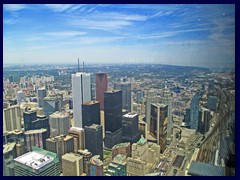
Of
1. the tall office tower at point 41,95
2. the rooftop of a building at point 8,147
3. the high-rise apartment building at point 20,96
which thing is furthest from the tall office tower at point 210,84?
the rooftop of a building at point 8,147

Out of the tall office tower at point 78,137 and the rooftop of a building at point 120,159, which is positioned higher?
the tall office tower at point 78,137

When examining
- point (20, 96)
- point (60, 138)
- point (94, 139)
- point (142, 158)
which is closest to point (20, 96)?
point (20, 96)

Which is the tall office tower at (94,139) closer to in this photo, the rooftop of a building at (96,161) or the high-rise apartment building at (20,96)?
the rooftop of a building at (96,161)

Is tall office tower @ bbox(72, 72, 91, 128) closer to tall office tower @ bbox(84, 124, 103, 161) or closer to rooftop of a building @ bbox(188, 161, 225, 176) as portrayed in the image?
tall office tower @ bbox(84, 124, 103, 161)

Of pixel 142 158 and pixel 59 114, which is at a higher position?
pixel 59 114

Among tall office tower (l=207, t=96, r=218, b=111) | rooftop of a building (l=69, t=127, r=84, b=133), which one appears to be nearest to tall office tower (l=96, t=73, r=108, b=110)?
rooftop of a building (l=69, t=127, r=84, b=133)

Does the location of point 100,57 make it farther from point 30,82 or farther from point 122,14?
point 30,82

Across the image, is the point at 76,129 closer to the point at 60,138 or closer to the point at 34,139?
the point at 60,138
